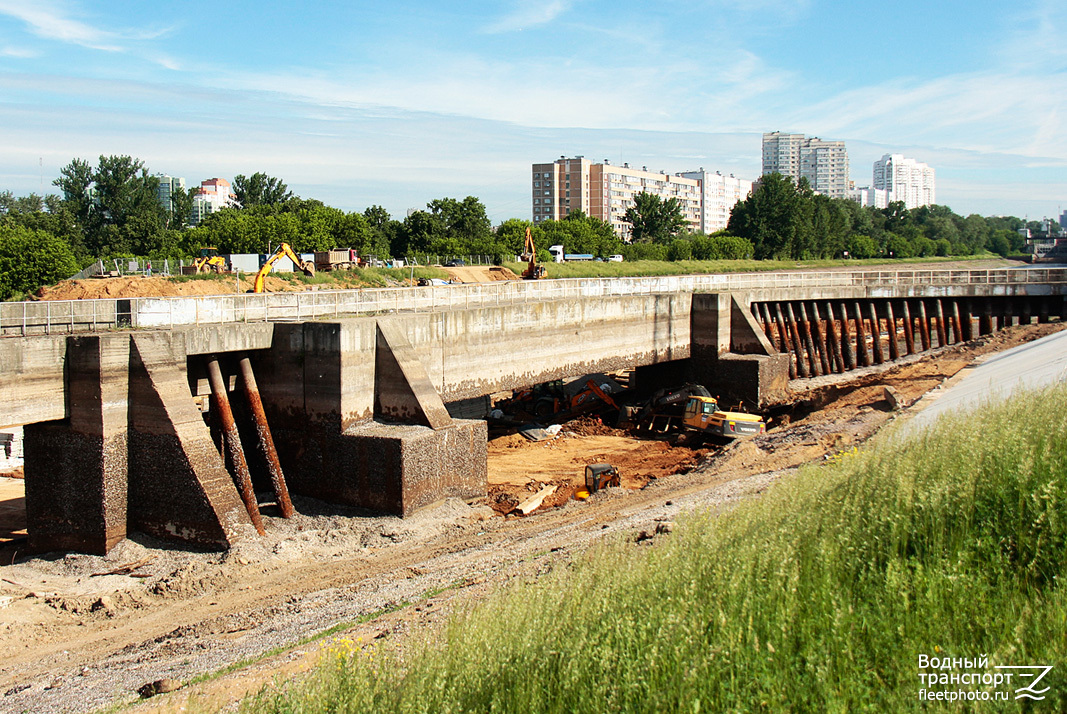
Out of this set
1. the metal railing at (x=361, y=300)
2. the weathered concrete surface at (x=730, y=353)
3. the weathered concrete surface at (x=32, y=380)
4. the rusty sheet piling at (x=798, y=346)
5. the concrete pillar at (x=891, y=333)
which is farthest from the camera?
the concrete pillar at (x=891, y=333)

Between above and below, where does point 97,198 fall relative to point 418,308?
above

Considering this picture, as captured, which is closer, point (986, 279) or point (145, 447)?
point (145, 447)

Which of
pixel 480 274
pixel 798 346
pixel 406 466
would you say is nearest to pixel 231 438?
pixel 406 466

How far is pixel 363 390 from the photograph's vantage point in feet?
75.9

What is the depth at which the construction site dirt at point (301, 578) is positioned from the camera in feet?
40.0

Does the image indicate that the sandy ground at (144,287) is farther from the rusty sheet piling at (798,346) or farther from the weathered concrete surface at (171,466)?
the rusty sheet piling at (798,346)

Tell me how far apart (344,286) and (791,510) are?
45292 mm

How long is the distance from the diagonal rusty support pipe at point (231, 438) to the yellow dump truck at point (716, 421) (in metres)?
16.5

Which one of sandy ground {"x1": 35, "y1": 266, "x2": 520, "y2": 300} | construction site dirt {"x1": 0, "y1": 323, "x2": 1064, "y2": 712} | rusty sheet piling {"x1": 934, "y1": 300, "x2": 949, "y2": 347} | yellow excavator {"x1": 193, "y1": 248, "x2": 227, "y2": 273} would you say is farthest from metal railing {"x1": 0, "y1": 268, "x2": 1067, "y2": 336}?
yellow excavator {"x1": 193, "y1": 248, "x2": 227, "y2": 273}

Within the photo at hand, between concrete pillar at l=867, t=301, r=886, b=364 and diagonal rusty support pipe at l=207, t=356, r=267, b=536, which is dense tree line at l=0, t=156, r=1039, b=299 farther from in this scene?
concrete pillar at l=867, t=301, r=886, b=364

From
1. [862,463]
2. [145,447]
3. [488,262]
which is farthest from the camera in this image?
[488,262]

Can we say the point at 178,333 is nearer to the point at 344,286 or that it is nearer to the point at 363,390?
the point at 363,390

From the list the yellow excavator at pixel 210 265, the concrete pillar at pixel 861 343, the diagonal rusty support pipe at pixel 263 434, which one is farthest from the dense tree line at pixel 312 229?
the concrete pillar at pixel 861 343

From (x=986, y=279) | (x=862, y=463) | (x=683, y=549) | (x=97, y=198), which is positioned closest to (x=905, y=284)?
(x=986, y=279)
